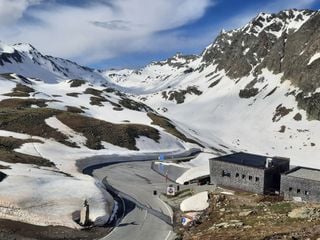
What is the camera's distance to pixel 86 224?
48438mm

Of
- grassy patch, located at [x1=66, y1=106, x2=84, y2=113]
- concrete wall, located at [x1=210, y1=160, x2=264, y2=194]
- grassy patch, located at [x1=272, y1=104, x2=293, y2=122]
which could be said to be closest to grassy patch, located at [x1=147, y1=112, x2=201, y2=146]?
grassy patch, located at [x1=66, y1=106, x2=84, y2=113]

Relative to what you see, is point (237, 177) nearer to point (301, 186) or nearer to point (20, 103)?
point (301, 186)

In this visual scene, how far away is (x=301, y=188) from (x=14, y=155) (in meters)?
45.8

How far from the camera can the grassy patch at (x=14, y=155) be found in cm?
7069

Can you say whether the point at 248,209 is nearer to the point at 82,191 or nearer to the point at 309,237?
the point at 309,237

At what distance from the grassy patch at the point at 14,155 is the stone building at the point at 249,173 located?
92.4ft

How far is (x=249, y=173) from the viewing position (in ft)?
203

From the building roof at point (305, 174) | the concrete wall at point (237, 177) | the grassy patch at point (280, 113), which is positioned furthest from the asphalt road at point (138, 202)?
the grassy patch at point (280, 113)

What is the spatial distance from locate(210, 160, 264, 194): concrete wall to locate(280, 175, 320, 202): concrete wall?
4106 millimetres

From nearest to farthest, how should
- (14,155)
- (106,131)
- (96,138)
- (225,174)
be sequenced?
(225,174), (14,155), (96,138), (106,131)

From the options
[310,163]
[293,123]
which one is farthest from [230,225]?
[293,123]

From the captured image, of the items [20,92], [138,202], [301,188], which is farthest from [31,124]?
[301,188]

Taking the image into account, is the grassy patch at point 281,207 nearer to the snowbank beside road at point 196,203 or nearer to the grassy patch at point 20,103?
the snowbank beside road at point 196,203

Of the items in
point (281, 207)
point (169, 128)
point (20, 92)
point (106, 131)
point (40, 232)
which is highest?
point (20, 92)
